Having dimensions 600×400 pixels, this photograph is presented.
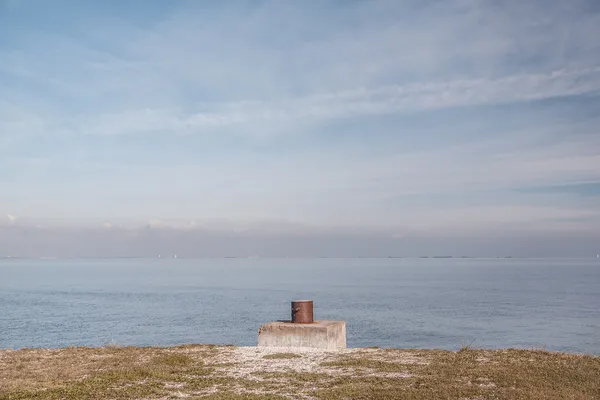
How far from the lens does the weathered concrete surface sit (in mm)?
18000

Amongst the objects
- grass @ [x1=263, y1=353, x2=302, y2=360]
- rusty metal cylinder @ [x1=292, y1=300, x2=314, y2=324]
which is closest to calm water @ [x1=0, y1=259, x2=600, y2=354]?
rusty metal cylinder @ [x1=292, y1=300, x2=314, y2=324]

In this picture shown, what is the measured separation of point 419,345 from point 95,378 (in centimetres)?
3234

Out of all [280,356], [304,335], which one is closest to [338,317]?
[304,335]

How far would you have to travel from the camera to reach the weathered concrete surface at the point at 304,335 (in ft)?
59.1

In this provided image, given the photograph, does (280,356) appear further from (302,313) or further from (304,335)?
(302,313)

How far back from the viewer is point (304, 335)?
1812 centimetres

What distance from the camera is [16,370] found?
1446 cm

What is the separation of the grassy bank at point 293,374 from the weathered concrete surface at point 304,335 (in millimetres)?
772

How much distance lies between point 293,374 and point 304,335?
15.3 feet

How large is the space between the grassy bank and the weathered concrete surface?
30.4 inches

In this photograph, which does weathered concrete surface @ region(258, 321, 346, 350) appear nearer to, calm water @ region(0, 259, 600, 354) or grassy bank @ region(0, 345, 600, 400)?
grassy bank @ region(0, 345, 600, 400)

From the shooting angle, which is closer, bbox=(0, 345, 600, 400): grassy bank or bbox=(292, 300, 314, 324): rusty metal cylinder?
bbox=(0, 345, 600, 400): grassy bank

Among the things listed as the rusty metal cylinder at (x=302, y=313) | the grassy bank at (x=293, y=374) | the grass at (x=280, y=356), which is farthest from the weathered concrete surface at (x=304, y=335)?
the grass at (x=280, y=356)

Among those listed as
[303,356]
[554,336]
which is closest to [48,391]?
[303,356]
